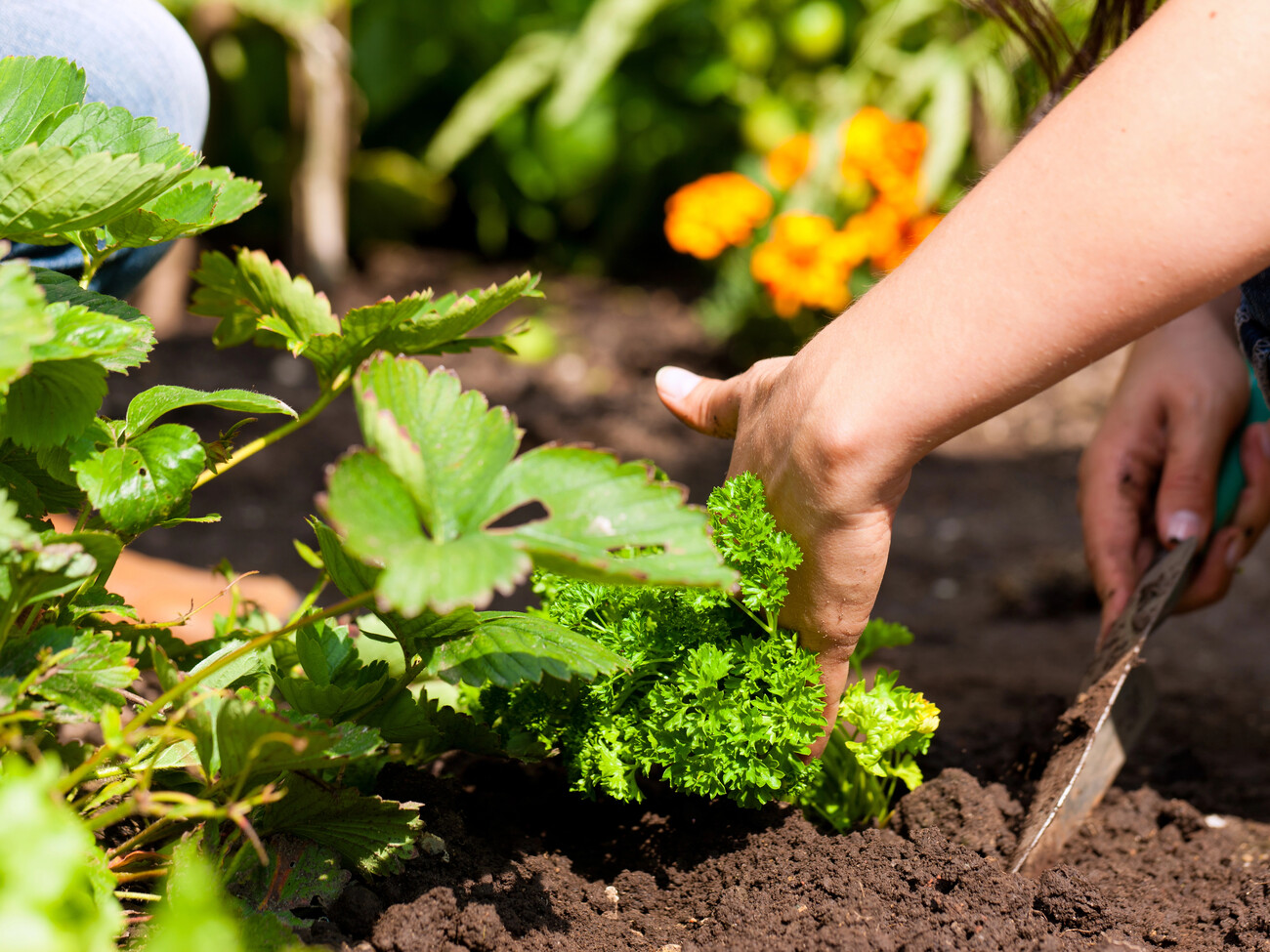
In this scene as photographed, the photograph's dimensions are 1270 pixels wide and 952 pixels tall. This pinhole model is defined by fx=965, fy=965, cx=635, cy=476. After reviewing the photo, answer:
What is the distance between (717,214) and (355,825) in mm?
3520

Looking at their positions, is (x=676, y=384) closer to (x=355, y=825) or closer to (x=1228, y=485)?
(x=355, y=825)

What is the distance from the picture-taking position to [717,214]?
161 inches

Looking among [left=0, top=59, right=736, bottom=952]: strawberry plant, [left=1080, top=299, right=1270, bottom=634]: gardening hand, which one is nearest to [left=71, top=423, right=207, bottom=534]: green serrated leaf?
[left=0, top=59, right=736, bottom=952]: strawberry plant

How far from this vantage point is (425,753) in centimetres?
114

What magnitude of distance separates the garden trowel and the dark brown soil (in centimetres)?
5

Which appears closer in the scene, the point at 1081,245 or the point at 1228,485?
the point at 1081,245

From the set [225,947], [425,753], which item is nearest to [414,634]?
[425,753]

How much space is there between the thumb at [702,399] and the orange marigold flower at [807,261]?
271 cm

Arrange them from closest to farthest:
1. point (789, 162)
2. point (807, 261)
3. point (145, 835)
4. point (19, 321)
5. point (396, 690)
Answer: point (19, 321)
point (145, 835)
point (396, 690)
point (807, 261)
point (789, 162)

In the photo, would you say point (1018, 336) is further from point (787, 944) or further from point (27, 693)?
point (27, 693)

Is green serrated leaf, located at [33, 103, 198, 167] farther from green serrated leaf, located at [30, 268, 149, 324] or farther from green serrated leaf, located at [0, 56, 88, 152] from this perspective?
green serrated leaf, located at [30, 268, 149, 324]

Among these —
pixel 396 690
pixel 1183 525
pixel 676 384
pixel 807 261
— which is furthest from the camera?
pixel 807 261

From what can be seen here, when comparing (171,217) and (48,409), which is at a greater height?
(171,217)

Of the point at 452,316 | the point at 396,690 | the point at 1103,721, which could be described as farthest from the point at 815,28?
the point at 396,690
